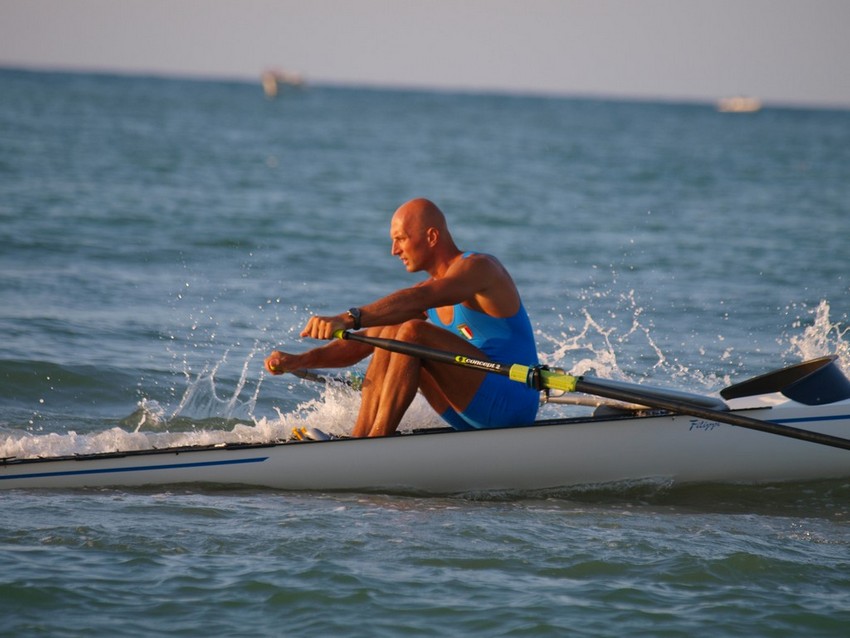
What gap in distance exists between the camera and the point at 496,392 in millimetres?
6297

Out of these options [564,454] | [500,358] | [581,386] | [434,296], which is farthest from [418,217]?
[564,454]

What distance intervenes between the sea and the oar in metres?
0.54

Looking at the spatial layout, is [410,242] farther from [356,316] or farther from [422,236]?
[356,316]

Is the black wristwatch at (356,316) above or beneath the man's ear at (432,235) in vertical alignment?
beneath

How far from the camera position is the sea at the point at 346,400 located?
4.79 meters

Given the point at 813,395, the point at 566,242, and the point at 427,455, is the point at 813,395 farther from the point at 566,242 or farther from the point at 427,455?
the point at 566,242

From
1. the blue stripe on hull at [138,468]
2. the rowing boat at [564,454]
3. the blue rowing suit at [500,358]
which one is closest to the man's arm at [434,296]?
the blue rowing suit at [500,358]

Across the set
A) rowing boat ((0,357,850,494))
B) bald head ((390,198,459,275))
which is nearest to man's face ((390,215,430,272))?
bald head ((390,198,459,275))

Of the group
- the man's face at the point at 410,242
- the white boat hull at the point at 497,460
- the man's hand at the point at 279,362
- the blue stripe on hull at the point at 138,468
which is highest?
the man's face at the point at 410,242

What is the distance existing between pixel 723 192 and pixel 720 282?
14577mm

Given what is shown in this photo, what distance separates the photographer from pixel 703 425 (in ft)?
21.3

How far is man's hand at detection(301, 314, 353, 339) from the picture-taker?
5961 mm

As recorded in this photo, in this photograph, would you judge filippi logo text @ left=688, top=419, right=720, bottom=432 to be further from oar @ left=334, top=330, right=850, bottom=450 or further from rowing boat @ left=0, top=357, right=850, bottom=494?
oar @ left=334, top=330, right=850, bottom=450

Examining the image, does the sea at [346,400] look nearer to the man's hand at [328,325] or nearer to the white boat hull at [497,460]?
the white boat hull at [497,460]
